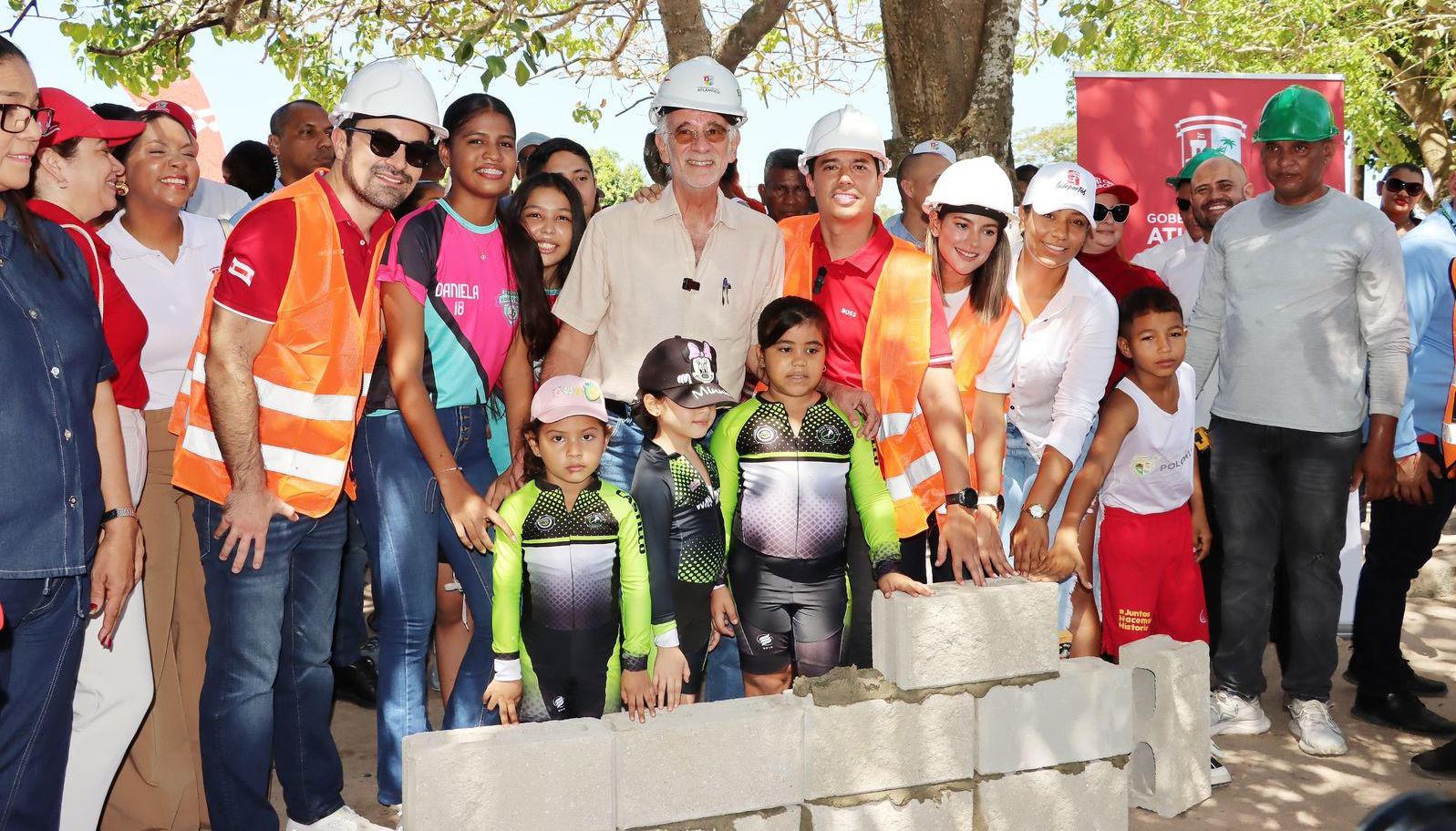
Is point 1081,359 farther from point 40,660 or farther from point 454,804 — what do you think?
point 40,660

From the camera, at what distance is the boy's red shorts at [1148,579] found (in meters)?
5.11

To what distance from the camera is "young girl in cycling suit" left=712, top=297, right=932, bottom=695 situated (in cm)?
421

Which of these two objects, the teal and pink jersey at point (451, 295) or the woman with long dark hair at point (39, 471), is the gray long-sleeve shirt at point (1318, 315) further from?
the woman with long dark hair at point (39, 471)

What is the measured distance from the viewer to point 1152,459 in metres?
5.09

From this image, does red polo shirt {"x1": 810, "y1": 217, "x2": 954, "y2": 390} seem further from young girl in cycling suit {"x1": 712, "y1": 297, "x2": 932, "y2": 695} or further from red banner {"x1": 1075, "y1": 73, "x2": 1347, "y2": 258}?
red banner {"x1": 1075, "y1": 73, "x2": 1347, "y2": 258}

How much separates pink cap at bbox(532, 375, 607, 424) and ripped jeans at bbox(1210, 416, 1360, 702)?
9.58 feet

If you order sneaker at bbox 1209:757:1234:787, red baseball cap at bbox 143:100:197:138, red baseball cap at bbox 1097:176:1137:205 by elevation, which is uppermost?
red baseball cap at bbox 143:100:197:138

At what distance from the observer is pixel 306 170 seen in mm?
6406

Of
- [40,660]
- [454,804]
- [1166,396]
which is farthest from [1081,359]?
[40,660]

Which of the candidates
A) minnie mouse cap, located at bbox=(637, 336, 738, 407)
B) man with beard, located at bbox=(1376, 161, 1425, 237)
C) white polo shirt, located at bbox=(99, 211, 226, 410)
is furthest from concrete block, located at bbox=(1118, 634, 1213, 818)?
man with beard, located at bbox=(1376, 161, 1425, 237)

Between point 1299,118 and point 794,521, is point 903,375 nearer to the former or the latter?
point 794,521

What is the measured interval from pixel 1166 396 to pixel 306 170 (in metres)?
4.27

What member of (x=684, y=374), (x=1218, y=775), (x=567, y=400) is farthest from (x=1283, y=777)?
(x=567, y=400)

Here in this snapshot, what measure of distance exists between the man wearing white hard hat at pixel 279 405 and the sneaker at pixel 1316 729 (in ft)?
13.1
